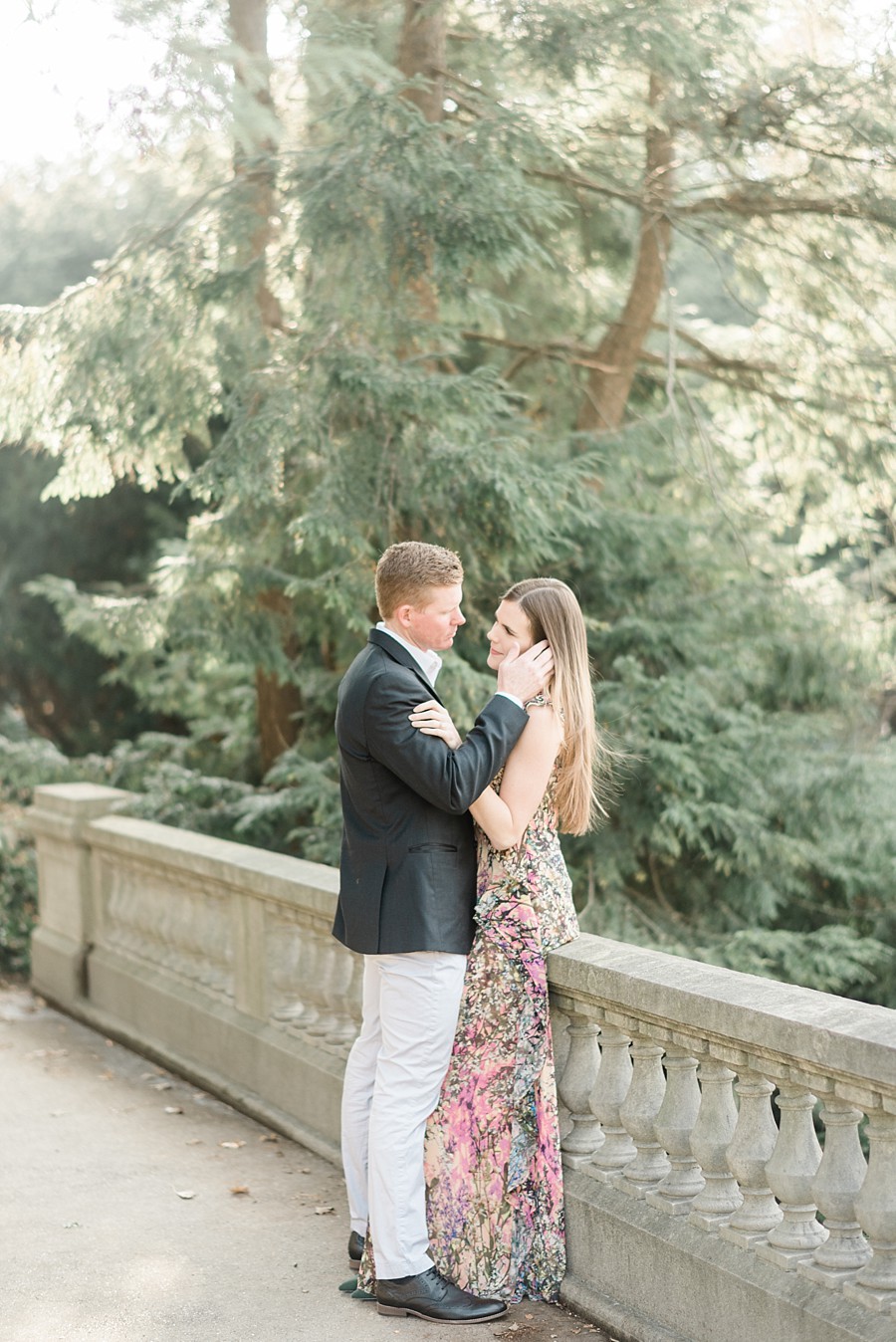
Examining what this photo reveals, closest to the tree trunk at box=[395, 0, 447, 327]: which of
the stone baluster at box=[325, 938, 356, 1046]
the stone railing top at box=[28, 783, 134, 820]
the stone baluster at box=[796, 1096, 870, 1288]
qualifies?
the stone railing top at box=[28, 783, 134, 820]

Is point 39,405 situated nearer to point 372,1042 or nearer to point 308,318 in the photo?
point 308,318

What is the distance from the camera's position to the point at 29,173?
15102 millimetres

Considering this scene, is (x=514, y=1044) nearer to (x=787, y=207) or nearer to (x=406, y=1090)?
(x=406, y=1090)

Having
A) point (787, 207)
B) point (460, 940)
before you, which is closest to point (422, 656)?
point (460, 940)

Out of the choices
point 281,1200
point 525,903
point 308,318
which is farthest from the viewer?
point 308,318

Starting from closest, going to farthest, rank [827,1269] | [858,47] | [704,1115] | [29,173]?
[827,1269] < [704,1115] < [858,47] < [29,173]

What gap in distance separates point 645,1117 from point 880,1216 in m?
0.95

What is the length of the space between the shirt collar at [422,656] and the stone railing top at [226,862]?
1482 millimetres

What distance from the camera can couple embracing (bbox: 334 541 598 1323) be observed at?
396 cm

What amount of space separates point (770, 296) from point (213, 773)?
5641mm

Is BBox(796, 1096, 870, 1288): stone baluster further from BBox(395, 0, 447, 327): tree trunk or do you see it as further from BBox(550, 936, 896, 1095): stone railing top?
BBox(395, 0, 447, 327): tree trunk

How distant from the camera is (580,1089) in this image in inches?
164

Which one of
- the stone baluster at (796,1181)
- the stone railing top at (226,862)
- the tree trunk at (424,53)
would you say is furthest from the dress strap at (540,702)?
the tree trunk at (424,53)

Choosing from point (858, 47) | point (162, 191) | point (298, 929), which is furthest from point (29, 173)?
point (298, 929)
